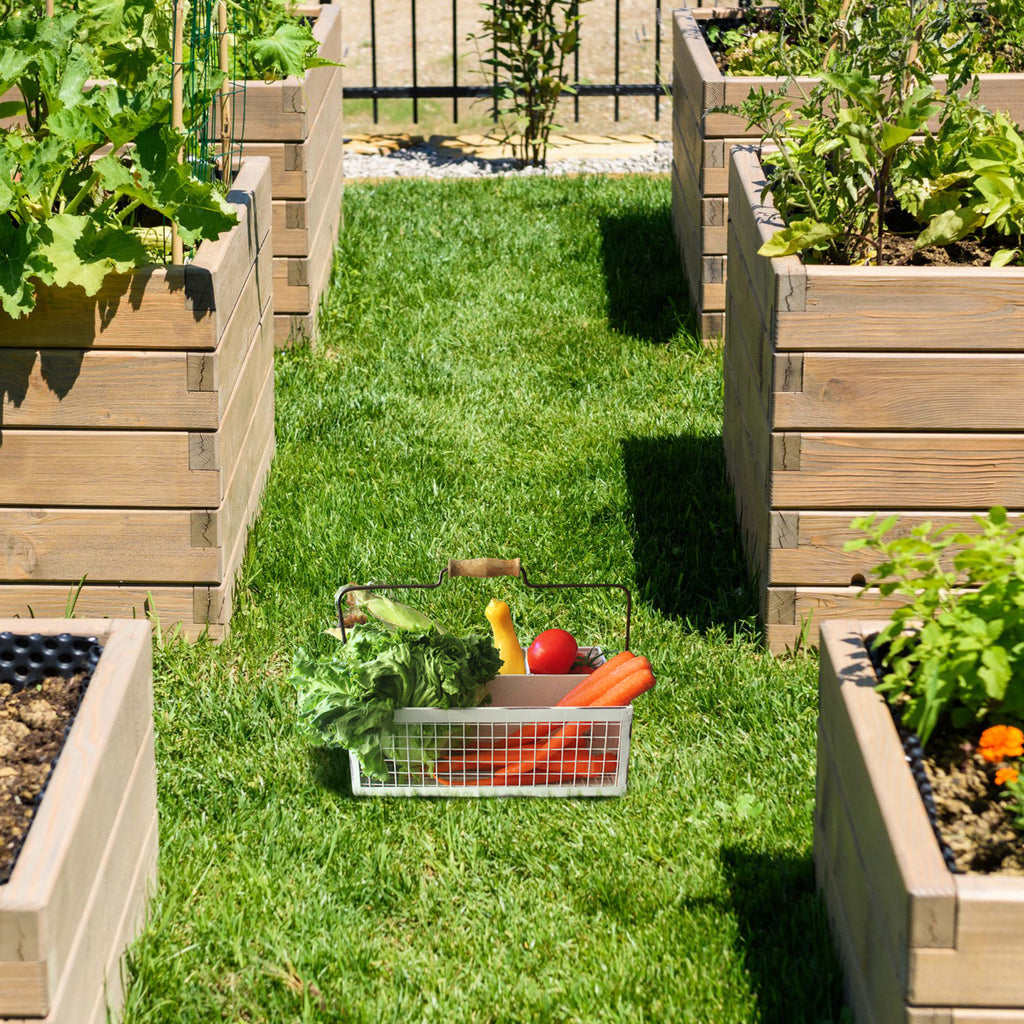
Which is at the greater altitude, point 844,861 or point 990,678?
point 990,678

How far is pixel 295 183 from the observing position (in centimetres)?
538

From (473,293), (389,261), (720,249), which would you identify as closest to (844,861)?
(720,249)

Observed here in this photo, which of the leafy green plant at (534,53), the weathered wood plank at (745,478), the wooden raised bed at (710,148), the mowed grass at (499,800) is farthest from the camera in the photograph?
the leafy green plant at (534,53)

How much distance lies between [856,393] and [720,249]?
2149 millimetres

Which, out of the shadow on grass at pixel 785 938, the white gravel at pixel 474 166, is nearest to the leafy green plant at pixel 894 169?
the shadow on grass at pixel 785 938

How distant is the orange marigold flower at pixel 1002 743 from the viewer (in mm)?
2334

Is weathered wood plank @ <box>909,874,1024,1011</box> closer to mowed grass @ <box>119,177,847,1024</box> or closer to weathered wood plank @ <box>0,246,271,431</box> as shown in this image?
mowed grass @ <box>119,177,847,1024</box>

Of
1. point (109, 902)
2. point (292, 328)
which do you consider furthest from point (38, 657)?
point (292, 328)

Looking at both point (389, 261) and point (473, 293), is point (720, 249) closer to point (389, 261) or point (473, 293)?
point (473, 293)

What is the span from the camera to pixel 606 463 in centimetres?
466

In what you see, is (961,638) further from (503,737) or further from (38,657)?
(38,657)

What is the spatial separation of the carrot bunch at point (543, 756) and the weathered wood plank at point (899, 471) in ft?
2.21

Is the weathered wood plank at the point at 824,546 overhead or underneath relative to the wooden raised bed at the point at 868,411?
underneath

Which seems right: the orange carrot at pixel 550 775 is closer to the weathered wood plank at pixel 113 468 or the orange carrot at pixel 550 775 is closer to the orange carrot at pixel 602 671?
the orange carrot at pixel 602 671
